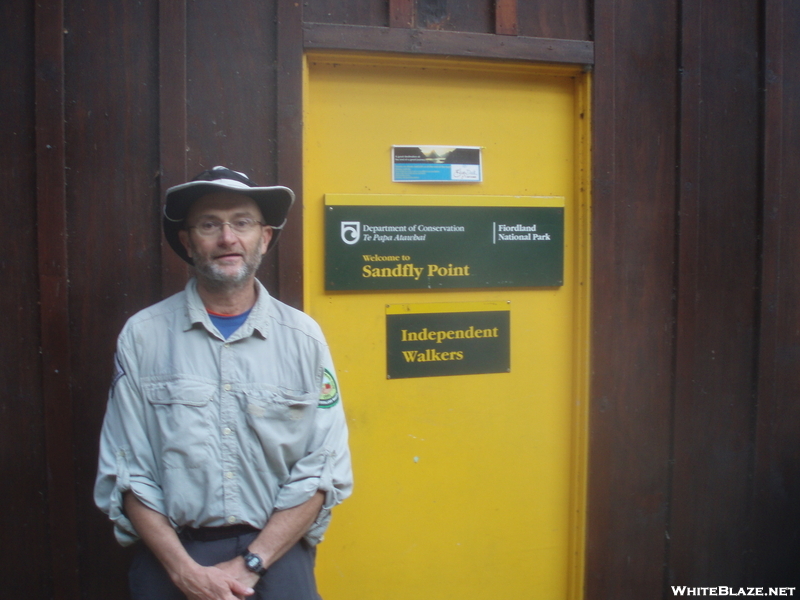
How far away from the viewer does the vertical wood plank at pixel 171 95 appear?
2354 mm

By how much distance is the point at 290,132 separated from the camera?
8.08 feet

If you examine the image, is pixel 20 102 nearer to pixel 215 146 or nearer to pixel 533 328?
pixel 215 146

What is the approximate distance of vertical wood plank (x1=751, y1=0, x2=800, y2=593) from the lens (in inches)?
116

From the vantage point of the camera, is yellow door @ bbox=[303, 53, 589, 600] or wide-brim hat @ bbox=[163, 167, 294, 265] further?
yellow door @ bbox=[303, 53, 589, 600]

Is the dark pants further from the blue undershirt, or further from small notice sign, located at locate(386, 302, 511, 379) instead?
small notice sign, located at locate(386, 302, 511, 379)

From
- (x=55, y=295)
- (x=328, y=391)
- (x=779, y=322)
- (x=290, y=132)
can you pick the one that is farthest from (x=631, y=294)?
(x=55, y=295)

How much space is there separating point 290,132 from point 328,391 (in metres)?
1.21

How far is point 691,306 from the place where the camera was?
291 cm

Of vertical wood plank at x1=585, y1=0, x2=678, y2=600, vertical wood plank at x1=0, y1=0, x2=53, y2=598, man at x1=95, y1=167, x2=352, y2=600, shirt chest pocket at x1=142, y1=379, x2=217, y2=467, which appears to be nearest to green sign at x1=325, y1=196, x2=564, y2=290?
vertical wood plank at x1=585, y1=0, x2=678, y2=600

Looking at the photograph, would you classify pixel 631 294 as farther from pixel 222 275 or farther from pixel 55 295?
pixel 55 295

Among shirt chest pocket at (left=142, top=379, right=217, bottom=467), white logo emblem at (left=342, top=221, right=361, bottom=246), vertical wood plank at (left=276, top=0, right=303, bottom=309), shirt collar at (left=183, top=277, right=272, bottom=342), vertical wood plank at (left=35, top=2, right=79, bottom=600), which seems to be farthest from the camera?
white logo emblem at (left=342, top=221, right=361, bottom=246)

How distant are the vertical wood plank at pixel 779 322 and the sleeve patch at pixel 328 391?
2.42 m

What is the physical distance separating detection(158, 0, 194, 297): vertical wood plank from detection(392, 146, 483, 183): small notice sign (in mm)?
959

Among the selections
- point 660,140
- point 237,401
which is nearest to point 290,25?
point 237,401
